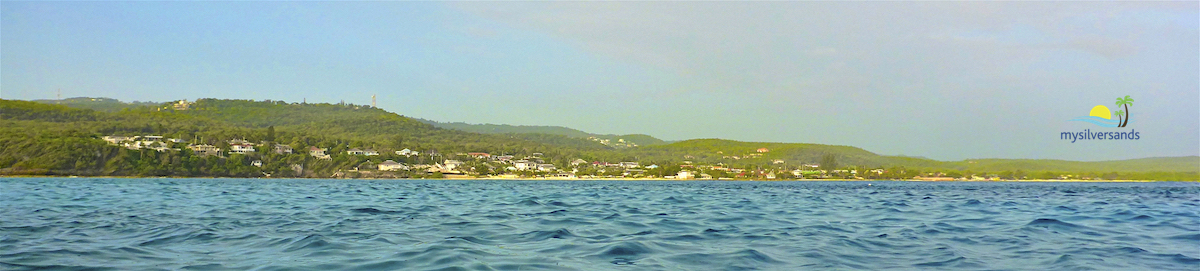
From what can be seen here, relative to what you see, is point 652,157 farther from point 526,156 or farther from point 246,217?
point 246,217

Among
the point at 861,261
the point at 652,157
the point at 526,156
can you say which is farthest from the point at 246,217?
the point at 652,157

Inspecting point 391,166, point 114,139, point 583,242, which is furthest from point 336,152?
point 583,242

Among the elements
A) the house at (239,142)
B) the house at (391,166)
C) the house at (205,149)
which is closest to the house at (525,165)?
the house at (391,166)

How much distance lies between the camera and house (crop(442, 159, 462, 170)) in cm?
11362

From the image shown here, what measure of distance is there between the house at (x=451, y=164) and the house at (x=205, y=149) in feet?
102

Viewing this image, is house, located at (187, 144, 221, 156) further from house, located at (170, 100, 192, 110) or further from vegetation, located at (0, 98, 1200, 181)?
house, located at (170, 100, 192, 110)

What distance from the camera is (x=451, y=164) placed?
115375 mm

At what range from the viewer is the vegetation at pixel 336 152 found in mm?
89688

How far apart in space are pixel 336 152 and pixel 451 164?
18.2 meters

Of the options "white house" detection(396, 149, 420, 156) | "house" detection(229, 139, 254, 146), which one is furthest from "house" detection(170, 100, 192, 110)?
"white house" detection(396, 149, 420, 156)

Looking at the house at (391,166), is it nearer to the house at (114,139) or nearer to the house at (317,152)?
the house at (317,152)

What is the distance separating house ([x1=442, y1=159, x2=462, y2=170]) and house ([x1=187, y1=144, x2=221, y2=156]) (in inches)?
1222

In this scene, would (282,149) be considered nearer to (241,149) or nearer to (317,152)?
(317,152)

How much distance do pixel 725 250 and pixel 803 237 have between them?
2.33 m
